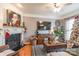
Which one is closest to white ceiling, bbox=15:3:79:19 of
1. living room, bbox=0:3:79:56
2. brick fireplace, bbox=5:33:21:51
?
living room, bbox=0:3:79:56

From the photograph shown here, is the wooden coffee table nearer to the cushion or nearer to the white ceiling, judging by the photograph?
the white ceiling

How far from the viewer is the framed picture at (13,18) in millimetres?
1881

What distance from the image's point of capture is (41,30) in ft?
6.68

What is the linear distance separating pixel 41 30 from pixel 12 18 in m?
0.56

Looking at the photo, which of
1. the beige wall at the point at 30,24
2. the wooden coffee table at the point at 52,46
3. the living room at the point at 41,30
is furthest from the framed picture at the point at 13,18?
the wooden coffee table at the point at 52,46

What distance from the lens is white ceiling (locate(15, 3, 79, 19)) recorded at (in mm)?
1917

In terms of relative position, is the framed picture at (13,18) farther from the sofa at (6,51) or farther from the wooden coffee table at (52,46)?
the wooden coffee table at (52,46)

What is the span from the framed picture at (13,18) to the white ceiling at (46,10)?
17 centimetres

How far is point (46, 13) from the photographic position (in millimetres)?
2020

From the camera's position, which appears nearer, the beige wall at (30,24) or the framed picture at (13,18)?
the framed picture at (13,18)

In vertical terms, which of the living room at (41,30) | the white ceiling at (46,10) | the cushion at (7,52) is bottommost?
the cushion at (7,52)

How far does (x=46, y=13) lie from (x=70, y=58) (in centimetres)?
91

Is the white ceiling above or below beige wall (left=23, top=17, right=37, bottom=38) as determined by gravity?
above

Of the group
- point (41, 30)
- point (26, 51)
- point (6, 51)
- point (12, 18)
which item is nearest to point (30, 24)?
point (41, 30)
